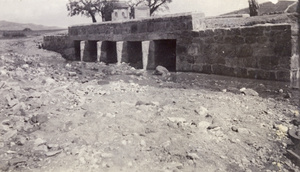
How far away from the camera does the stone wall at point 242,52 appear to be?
5.27 meters

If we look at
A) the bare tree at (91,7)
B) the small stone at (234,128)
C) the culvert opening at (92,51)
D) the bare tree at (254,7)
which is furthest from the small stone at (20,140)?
the bare tree at (91,7)

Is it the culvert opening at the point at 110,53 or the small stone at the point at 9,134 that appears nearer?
the small stone at the point at 9,134

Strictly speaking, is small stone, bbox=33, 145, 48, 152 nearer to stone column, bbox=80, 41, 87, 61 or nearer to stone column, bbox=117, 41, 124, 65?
stone column, bbox=117, 41, 124, 65

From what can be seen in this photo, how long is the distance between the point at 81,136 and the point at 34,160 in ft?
2.17

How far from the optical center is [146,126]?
12.6ft

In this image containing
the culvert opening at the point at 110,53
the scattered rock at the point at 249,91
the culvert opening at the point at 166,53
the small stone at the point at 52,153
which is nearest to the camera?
the small stone at the point at 52,153

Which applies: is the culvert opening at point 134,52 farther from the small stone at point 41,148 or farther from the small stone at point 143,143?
the small stone at point 41,148

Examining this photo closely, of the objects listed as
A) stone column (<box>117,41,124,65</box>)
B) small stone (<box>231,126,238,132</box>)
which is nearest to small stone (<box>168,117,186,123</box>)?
small stone (<box>231,126,238,132</box>)

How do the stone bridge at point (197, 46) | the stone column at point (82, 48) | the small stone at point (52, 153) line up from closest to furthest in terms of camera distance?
1. the small stone at point (52, 153)
2. the stone bridge at point (197, 46)
3. the stone column at point (82, 48)

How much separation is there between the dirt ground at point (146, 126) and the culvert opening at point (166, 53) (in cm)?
251

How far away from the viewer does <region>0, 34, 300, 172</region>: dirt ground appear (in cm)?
310

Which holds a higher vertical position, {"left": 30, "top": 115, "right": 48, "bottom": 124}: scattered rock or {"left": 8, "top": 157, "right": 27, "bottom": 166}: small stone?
{"left": 30, "top": 115, "right": 48, "bottom": 124}: scattered rock

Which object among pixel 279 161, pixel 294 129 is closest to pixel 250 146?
pixel 279 161

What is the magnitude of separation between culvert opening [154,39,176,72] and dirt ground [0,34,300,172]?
8.23 feet
